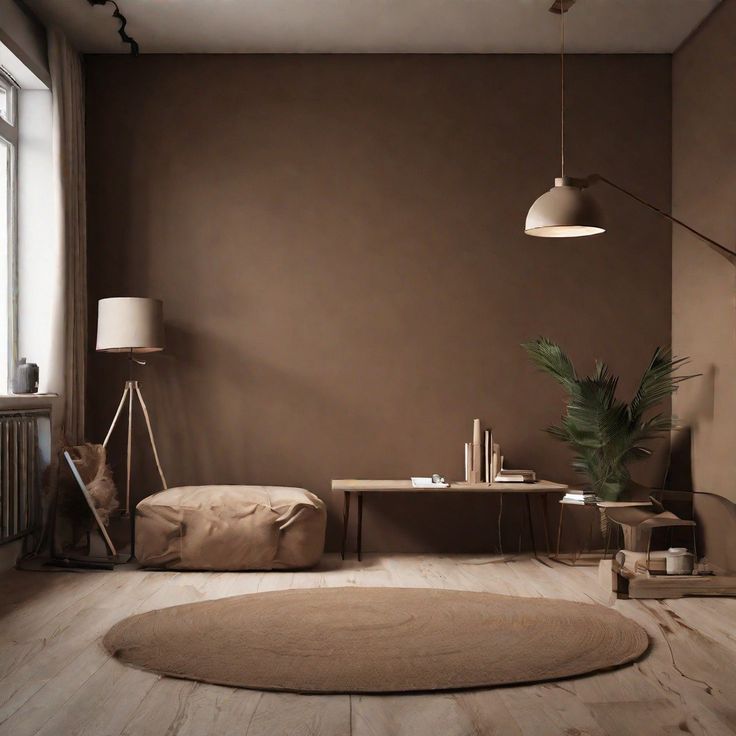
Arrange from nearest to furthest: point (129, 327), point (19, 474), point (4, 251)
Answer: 1. point (19, 474)
2. point (129, 327)
3. point (4, 251)

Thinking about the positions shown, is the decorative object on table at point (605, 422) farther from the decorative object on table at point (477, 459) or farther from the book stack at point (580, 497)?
the decorative object on table at point (477, 459)

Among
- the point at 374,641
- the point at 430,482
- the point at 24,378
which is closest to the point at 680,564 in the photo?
the point at 430,482

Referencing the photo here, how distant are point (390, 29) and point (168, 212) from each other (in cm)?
176

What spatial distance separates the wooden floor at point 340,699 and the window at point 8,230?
5.71 feet

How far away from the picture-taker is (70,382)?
527 cm

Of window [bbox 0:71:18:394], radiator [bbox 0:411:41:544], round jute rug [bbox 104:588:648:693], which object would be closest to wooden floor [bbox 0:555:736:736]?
round jute rug [bbox 104:588:648:693]

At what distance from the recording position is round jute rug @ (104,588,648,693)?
299 cm

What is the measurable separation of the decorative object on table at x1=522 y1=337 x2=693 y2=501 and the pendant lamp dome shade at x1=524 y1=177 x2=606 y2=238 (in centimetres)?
108

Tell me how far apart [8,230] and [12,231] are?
33 millimetres

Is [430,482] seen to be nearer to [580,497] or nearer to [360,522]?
[360,522]

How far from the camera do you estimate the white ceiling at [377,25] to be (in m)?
5.03

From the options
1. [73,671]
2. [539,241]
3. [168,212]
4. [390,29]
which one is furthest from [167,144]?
[73,671]

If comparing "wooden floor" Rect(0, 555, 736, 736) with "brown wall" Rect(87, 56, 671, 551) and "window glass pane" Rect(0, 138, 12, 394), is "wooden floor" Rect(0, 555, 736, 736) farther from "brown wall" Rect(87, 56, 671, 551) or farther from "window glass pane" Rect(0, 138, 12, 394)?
"brown wall" Rect(87, 56, 671, 551)

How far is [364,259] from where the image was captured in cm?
565
